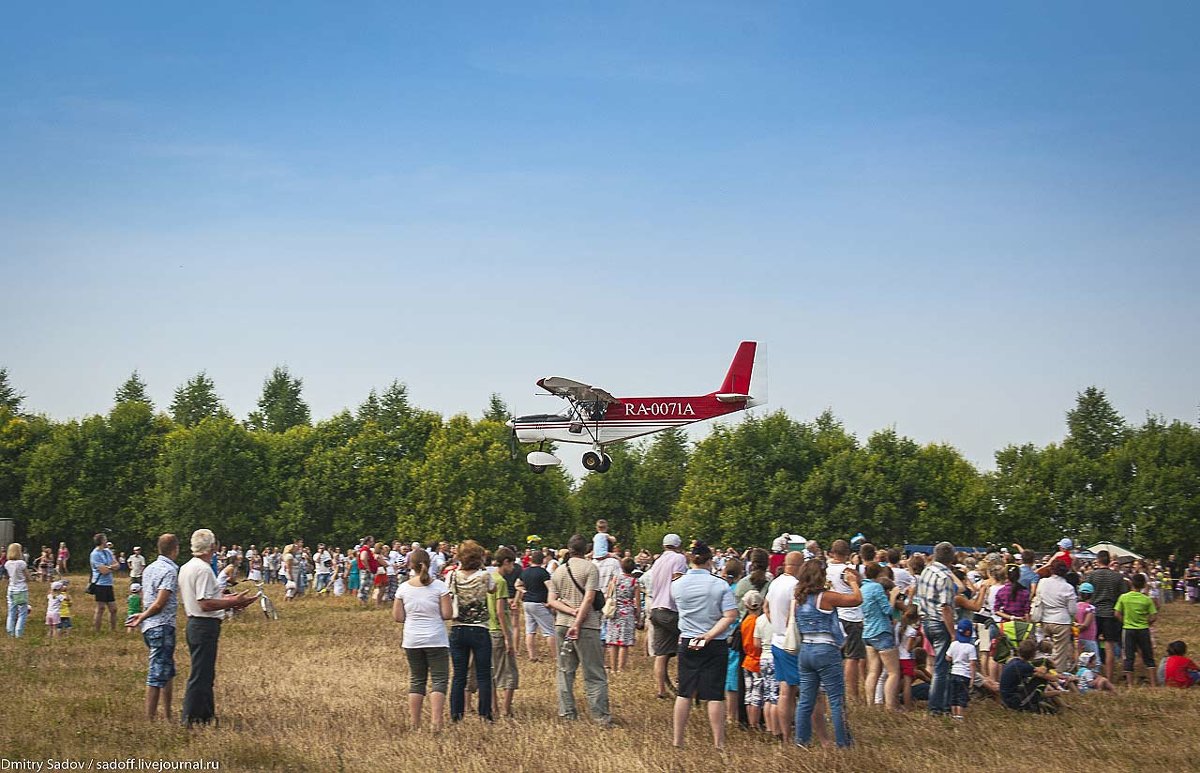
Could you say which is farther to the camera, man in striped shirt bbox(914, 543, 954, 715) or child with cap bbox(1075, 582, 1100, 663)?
child with cap bbox(1075, 582, 1100, 663)

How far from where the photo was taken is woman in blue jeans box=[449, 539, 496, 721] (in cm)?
1037

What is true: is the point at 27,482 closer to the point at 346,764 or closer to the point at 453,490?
the point at 453,490

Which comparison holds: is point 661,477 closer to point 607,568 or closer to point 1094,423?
point 1094,423

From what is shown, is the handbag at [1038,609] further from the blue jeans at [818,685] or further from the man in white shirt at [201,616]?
the man in white shirt at [201,616]

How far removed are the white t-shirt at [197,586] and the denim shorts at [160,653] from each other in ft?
1.14

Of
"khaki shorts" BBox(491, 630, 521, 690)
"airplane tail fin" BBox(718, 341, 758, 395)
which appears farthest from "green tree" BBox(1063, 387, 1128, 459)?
"khaki shorts" BBox(491, 630, 521, 690)

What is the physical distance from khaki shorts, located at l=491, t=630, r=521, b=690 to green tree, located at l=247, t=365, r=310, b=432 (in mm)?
94885

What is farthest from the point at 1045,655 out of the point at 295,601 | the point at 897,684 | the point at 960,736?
Result: the point at 295,601

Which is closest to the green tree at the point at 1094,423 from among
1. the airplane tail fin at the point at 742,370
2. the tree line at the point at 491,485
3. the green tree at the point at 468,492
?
the tree line at the point at 491,485

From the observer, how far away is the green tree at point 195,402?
340ft

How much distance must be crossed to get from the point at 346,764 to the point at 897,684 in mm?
5997

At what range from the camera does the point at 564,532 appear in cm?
7275

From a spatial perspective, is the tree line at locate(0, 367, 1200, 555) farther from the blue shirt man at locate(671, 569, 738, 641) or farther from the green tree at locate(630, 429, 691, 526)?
the blue shirt man at locate(671, 569, 738, 641)

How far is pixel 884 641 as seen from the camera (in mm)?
11719
